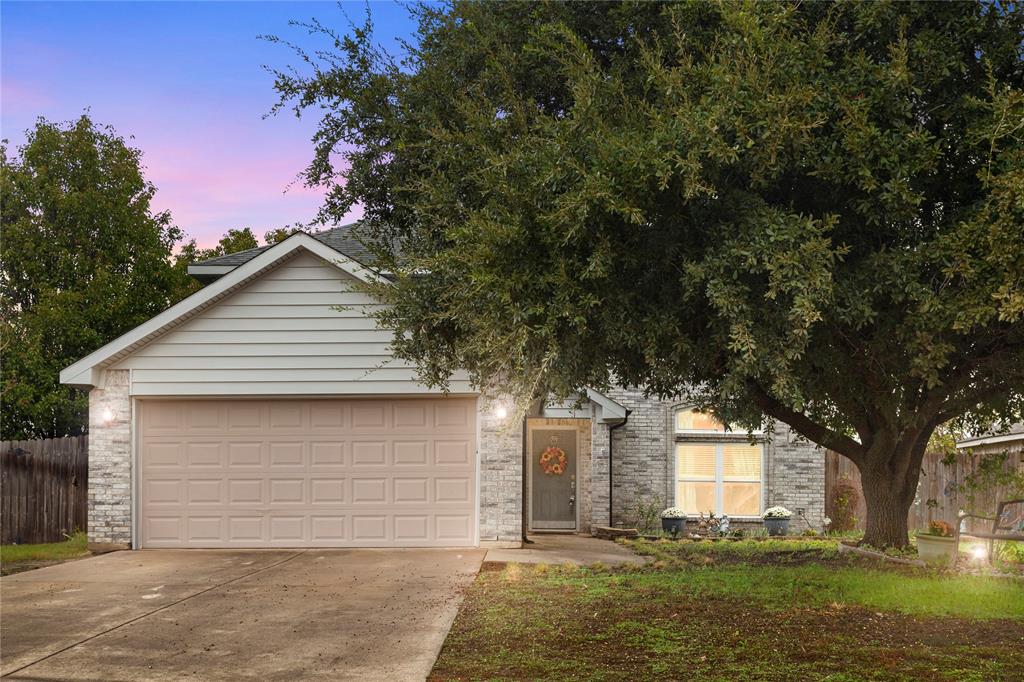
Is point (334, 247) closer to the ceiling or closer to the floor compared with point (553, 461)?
closer to the ceiling

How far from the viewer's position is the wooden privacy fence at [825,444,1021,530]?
1955 centimetres

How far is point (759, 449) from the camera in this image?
2139cm

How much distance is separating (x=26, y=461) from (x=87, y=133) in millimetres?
9448

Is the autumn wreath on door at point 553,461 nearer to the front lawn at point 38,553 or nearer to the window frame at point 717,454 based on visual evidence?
the window frame at point 717,454

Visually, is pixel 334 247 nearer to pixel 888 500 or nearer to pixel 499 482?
pixel 499 482

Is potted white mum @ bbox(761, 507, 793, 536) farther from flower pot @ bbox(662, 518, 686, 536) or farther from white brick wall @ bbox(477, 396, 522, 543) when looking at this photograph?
white brick wall @ bbox(477, 396, 522, 543)

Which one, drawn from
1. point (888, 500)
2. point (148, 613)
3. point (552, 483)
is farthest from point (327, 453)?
point (888, 500)

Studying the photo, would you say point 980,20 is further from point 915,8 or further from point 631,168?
point 631,168

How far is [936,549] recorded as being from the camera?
1255 centimetres

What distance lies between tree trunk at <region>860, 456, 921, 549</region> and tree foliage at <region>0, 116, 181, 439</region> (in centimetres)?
1673

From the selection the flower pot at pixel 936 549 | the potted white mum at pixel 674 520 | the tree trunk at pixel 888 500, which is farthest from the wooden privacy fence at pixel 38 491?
the flower pot at pixel 936 549

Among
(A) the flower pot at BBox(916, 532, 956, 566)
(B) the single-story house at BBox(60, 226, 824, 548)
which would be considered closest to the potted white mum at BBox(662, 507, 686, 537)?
(B) the single-story house at BBox(60, 226, 824, 548)

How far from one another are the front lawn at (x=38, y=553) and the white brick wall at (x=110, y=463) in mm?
544

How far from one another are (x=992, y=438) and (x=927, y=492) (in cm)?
220
